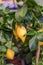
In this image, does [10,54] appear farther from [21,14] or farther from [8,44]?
[21,14]

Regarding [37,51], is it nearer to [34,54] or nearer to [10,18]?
[34,54]

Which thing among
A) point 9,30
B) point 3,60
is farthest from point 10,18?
point 3,60

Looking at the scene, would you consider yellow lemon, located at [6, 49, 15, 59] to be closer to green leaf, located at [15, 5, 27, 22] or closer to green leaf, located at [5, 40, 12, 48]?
green leaf, located at [5, 40, 12, 48]

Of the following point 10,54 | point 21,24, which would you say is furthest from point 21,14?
point 10,54

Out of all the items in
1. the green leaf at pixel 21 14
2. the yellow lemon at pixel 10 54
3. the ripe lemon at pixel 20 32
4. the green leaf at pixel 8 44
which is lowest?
the yellow lemon at pixel 10 54

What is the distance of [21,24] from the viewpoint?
74 cm

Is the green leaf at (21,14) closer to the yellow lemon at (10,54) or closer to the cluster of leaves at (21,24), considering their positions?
the cluster of leaves at (21,24)

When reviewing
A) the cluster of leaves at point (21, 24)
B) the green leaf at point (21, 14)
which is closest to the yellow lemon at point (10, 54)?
the cluster of leaves at point (21, 24)

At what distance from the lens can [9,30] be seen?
2.51ft

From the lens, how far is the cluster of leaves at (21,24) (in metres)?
0.73

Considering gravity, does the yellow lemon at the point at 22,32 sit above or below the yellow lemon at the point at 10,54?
above

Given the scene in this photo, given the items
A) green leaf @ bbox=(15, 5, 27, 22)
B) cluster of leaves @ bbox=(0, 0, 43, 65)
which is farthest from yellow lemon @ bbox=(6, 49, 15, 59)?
green leaf @ bbox=(15, 5, 27, 22)

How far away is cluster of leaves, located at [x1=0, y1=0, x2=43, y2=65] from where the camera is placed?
726mm

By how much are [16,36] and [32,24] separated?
0.08 meters
